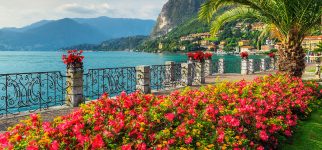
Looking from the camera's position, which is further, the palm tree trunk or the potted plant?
the palm tree trunk

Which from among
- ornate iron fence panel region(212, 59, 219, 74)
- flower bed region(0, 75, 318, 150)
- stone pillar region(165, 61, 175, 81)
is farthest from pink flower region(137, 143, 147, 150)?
ornate iron fence panel region(212, 59, 219, 74)

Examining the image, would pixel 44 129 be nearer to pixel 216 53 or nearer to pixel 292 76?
pixel 292 76

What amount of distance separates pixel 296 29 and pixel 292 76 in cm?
178

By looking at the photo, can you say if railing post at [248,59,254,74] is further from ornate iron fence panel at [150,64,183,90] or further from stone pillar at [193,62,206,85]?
ornate iron fence panel at [150,64,183,90]

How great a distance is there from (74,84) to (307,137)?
294 inches

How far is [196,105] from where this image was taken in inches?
276

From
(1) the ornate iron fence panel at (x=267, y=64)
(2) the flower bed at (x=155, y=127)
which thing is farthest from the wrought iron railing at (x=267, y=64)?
(2) the flower bed at (x=155, y=127)

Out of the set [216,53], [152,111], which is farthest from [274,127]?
[216,53]

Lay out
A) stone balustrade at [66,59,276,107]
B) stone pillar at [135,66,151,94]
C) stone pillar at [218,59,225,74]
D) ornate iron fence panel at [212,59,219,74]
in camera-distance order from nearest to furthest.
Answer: stone balustrade at [66,59,276,107] < stone pillar at [135,66,151,94] < stone pillar at [218,59,225,74] < ornate iron fence panel at [212,59,219,74]

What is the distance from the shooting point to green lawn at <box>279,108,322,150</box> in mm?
6559

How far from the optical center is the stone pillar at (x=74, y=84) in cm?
1118

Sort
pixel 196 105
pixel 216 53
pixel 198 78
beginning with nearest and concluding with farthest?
1. pixel 196 105
2. pixel 198 78
3. pixel 216 53

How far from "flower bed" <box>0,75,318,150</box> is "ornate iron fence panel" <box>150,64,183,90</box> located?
29.1 feet

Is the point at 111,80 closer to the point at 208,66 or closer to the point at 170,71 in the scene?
the point at 170,71
